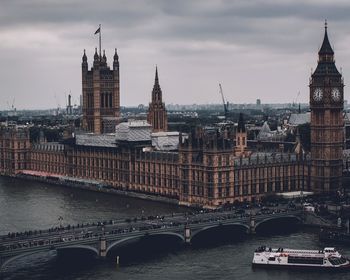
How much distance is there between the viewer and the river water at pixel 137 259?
87688 mm

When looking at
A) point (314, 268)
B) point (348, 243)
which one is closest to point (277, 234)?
point (348, 243)

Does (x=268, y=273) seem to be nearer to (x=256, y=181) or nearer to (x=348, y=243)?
(x=348, y=243)

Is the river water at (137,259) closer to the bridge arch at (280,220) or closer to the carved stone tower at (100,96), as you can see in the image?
the bridge arch at (280,220)

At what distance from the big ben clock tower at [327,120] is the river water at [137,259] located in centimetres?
2429

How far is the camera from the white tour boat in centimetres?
9075

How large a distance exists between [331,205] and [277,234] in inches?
→ 542

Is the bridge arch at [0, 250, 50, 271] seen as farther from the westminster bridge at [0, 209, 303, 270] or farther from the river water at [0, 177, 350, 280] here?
the river water at [0, 177, 350, 280]

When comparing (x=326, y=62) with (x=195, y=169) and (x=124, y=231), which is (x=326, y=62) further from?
(x=124, y=231)

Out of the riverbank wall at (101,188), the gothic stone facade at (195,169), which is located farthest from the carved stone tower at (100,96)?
the gothic stone facade at (195,169)

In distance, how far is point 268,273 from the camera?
8981 centimetres

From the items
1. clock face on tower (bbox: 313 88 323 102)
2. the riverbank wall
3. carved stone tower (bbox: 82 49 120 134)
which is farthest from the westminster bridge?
carved stone tower (bbox: 82 49 120 134)

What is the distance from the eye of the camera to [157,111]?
17550 centimetres

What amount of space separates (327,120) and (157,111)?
170 ft

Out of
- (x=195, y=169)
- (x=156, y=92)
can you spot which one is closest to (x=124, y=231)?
(x=195, y=169)
